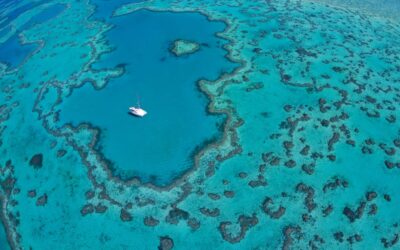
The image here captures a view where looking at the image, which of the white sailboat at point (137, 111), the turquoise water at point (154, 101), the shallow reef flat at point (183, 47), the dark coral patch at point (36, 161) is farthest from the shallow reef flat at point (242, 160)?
the white sailboat at point (137, 111)

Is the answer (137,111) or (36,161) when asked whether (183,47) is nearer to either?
(137,111)

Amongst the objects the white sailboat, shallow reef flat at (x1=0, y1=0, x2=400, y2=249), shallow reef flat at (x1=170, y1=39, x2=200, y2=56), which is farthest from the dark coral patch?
shallow reef flat at (x1=170, y1=39, x2=200, y2=56)

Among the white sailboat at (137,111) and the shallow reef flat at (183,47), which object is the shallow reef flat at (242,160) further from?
the white sailboat at (137,111)

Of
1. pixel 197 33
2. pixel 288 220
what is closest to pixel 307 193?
pixel 288 220

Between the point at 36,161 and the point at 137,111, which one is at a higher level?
the point at 137,111

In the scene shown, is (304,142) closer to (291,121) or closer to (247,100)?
(291,121)

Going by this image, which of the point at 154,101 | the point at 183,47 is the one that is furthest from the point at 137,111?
the point at 183,47
